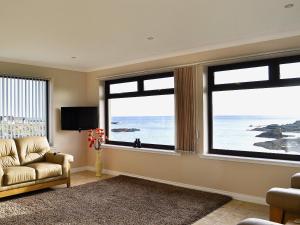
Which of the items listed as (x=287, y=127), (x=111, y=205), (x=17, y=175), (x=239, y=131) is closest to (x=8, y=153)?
(x=17, y=175)

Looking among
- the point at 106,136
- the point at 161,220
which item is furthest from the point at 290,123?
the point at 106,136

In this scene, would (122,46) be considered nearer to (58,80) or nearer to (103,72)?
(103,72)

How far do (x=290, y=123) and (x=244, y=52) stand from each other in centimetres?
130

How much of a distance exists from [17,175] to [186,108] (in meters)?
3.07

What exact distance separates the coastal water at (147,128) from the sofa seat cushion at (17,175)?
2.26m

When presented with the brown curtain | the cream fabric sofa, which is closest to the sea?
the brown curtain

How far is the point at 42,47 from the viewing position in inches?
178

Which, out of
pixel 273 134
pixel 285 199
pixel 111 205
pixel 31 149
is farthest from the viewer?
pixel 31 149

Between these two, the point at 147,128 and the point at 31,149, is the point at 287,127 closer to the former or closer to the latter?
the point at 147,128

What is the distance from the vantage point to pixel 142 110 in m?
5.79

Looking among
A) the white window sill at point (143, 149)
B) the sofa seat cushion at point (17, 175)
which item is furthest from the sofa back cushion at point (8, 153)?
the white window sill at point (143, 149)

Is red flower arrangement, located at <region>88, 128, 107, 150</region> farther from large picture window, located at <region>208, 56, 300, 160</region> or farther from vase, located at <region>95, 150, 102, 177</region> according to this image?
large picture window, located at <region>208, 56, 300, 160</region>

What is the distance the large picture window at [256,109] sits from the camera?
385 cm

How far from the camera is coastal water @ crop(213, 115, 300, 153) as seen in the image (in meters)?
4.12
